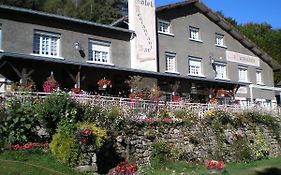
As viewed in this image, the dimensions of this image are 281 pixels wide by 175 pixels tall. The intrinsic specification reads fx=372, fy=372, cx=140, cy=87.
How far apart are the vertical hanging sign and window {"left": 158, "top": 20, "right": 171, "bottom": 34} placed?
1431 mm

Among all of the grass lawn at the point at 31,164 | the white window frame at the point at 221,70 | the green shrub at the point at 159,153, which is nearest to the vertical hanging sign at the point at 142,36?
the white window frame at the point at 221,70

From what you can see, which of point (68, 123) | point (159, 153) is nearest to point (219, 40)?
point (159, 153)

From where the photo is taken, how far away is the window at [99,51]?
966 inches

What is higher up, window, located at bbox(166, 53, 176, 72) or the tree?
the tree

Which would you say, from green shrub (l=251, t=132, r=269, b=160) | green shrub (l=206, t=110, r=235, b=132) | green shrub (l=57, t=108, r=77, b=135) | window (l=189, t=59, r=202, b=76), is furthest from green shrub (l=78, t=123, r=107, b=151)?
A: window (l=189, t=59, r=202, b=76)

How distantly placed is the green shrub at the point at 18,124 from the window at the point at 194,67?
732 inches

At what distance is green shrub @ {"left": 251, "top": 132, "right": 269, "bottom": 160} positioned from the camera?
2045 cm

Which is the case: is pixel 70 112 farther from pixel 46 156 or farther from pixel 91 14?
pixel 91 14

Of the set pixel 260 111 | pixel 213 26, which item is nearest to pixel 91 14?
pixel 213 26

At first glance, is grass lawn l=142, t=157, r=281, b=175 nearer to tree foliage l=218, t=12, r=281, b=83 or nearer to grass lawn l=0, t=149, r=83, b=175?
grass lawn l=0, t=149, r=83, b=175

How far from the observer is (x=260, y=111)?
74.8 feet

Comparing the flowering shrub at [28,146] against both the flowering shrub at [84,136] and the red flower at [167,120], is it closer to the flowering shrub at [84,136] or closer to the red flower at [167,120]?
the flowering shrub at [84,136]

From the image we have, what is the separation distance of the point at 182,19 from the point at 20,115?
20.0 meters

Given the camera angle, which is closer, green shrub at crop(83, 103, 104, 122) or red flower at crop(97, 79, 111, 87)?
green shrub at crop(83, 103, 104, 122)
